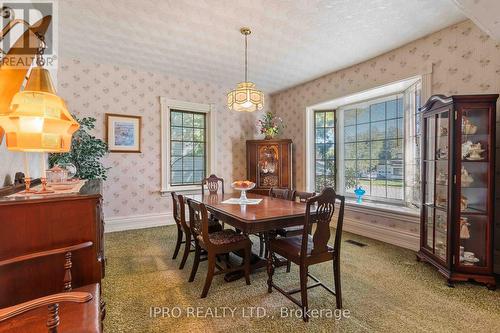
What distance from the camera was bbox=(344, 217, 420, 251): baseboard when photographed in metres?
3.28

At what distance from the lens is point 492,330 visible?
175 cm

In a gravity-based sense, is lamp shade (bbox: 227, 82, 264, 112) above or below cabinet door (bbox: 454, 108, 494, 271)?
above

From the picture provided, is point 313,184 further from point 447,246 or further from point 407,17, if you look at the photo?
point 407,17

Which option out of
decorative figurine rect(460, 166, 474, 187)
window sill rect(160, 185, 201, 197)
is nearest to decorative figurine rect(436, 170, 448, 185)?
decorative figurine rect(460, 166, 474, 187)

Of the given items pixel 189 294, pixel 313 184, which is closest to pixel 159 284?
pixel 189 294

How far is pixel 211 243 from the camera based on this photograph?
7.44ft

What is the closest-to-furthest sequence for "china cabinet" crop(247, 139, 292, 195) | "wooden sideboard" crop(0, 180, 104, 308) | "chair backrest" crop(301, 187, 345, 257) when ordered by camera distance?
"wooden sideboard" crop(0, 180, 104, 308)
"chair backrest" crop(301, 187, 345, 257)
"china cabinet" crop(247, 139, 292, 195)

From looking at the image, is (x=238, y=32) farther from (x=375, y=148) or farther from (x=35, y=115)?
(x=375, y=148)

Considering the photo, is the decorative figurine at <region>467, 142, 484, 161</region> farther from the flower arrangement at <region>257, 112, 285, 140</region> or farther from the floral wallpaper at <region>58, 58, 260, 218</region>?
the floral wallpaper at <region>58, 58, 260, 218</region>

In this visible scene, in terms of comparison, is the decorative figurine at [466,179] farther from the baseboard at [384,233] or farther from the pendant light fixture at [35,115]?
the pendant light fixture at [35,115]

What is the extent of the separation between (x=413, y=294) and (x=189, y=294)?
6.59 ft

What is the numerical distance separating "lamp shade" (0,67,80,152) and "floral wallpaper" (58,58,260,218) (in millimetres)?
2701

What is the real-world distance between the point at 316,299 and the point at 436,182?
1.87m

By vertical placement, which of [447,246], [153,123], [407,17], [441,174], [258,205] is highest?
[407,17]
